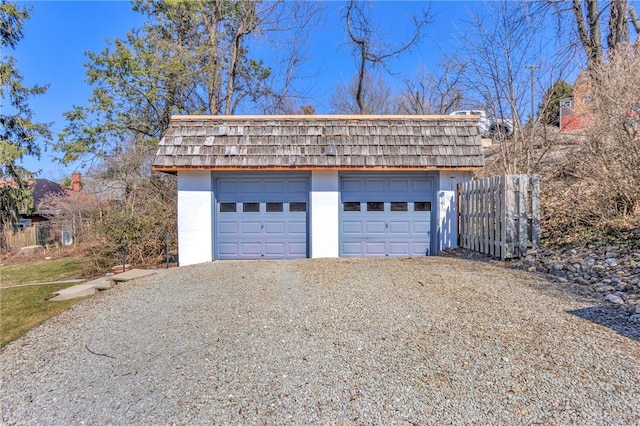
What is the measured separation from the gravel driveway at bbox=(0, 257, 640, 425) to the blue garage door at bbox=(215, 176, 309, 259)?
3852 mm

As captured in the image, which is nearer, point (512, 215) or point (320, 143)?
point (512, 215)

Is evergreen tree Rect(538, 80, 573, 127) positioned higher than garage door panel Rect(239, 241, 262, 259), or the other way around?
evergreen tree Rect(538, 80, 573, 127)

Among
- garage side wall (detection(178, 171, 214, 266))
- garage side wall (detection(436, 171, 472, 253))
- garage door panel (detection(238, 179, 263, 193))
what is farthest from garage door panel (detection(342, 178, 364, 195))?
garage side wall (detection(178, 171, 214, 266))

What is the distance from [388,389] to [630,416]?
5.09 feet

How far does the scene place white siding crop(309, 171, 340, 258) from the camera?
30.7 ft

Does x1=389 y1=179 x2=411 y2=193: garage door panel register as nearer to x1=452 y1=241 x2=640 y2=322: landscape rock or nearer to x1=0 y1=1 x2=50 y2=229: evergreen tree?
x1=452 y1=241 x2=640 y2=322: landscape rock

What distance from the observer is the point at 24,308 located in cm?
632

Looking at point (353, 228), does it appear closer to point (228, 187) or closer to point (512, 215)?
point (228, 187)

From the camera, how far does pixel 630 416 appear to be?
236cm

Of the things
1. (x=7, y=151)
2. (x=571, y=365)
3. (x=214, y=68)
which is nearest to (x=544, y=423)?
(x=571, y=365)

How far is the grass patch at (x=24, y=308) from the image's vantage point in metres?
5.07

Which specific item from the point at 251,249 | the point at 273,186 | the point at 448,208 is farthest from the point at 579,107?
the point at 251,249

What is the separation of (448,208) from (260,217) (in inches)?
194

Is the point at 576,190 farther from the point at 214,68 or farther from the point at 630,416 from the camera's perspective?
the point at 214,68
